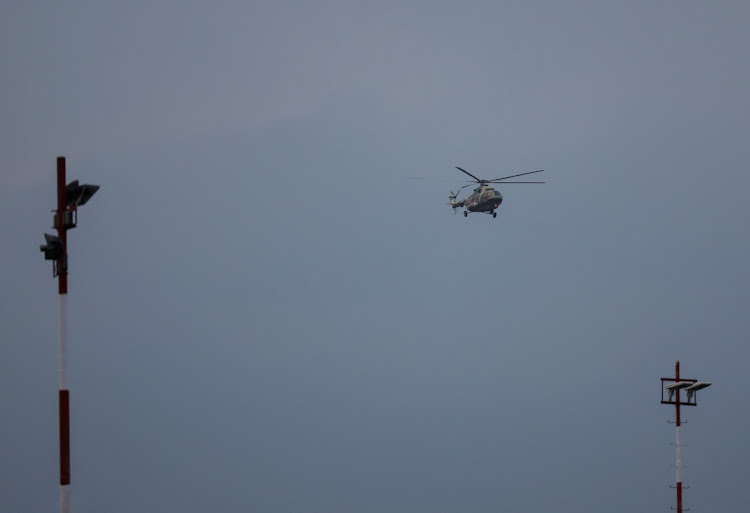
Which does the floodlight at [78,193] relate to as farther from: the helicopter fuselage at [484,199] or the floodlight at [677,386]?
the helicopter fuselage at [484,199]

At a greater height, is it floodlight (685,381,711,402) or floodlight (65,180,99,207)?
floodlight (65,180,99,207)

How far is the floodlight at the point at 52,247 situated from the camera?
32.7 metres

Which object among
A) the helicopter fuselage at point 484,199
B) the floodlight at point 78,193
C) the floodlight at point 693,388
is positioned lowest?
the floodlight at point 693,388

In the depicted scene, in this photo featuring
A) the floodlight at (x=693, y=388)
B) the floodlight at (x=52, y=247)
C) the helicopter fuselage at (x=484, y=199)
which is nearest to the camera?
the floodlight at (x=52, y=247)

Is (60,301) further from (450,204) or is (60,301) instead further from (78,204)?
(450,204)

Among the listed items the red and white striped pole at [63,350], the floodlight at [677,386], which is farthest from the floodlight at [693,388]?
the red and white striped pole at [63,350]

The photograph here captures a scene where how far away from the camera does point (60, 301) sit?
112 feet

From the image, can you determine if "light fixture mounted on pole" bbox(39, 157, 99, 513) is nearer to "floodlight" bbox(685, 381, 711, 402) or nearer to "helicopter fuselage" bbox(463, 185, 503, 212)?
"floodlight" bbox(685, 381, 711, 402)

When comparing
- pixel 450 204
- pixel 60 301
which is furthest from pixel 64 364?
pixel 450 204

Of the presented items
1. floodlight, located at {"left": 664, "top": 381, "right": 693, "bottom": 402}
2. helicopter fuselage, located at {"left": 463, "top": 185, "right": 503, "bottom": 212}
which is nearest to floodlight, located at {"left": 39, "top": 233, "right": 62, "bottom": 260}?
floodlight, located at {"left": 664, "top": 381, "right": 693, "bottom": 402}

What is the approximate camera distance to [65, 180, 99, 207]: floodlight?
33.3m

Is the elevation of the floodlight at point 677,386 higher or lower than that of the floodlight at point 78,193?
lower

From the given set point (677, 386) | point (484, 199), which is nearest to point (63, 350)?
point (677, 386)

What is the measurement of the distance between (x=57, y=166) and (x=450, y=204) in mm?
91333
